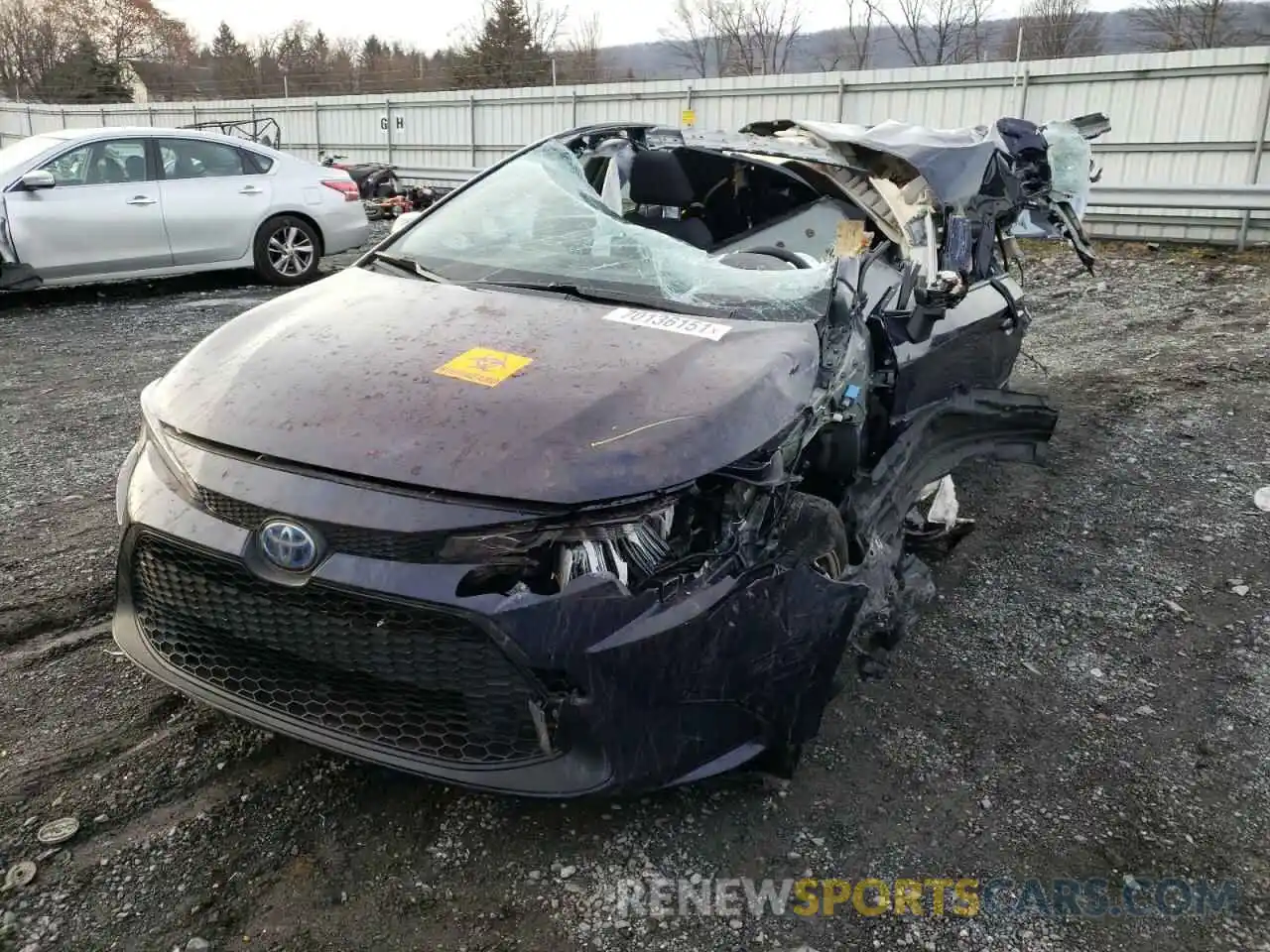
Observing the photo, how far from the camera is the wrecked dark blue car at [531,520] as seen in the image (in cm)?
203

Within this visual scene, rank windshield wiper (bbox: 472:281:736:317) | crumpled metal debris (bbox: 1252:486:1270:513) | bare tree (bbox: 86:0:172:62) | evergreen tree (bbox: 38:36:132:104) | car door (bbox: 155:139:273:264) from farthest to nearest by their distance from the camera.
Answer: bare tree (bbox: 86:0:172:62), evergreen tree (bbox: 38:36:132:104), car door (bbox: 155:139:273:264), crumpled metal debris (bbox: 1252:486:1270:513), windshield wiper (bbox: 472:281:736:317)

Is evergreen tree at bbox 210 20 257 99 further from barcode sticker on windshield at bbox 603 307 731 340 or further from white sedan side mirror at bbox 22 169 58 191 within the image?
barcode sticker on windshield at bbox 603 307 731 340

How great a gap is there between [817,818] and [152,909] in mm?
1502

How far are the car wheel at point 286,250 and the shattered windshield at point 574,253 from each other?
6.14 meters

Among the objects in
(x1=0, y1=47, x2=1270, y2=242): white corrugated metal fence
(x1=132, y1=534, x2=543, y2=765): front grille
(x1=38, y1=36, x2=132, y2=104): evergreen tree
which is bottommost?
(x1=132, y1=534, x2=543, y2=765): front grille

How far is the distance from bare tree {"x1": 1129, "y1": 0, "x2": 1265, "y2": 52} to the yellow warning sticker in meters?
35.5

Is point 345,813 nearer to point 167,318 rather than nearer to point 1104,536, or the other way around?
point 1104,536

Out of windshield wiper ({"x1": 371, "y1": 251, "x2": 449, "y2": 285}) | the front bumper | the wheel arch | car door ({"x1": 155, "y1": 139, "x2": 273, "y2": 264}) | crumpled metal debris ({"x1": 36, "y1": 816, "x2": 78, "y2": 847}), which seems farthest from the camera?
the wheel arch

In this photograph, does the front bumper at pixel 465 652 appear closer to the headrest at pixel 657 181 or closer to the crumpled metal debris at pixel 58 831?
the crumpled metal debris at pixel 58 831

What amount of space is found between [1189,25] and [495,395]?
38866 mm

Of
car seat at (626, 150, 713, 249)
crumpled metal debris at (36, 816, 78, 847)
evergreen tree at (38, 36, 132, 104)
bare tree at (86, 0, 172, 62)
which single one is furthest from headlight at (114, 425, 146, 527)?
bare tree at (86, 0, 172, 62)

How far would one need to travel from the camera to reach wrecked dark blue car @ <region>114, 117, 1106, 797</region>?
203 centimetres

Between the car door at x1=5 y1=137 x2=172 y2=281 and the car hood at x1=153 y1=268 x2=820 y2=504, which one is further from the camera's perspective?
the car door at x1=5 y1=137 x2=172 y2=281

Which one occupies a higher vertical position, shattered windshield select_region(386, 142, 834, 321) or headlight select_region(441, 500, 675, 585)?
shattered windshield select_region(386, 142, 834, 321)
